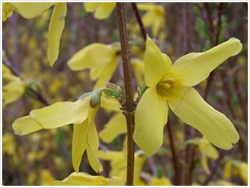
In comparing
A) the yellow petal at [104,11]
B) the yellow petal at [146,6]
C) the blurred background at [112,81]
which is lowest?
the blurred background at [112,81]

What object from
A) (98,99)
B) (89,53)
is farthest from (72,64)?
(98,99)

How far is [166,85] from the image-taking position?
1014mm

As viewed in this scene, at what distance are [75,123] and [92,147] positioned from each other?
0.21 feet

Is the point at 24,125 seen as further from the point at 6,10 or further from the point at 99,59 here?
the point at 99,59

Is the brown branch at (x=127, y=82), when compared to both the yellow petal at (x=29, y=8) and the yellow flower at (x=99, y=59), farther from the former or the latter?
the yellow flower at (x=99, y=59)

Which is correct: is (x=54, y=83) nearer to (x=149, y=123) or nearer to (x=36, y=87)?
(x=36, y=87)

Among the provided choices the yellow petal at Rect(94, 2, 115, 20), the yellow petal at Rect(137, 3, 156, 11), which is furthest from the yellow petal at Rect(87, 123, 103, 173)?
the yellow petal at Rect(137, 3, 156, 11)

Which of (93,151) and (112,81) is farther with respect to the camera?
(112,81)

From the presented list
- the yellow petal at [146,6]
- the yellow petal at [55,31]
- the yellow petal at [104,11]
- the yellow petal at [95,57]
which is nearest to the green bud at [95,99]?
the yellow petal at [55,31]

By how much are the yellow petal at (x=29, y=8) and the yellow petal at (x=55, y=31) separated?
0.24 feet

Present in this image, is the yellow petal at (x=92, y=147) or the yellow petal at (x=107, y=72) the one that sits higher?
the yellow petal at (x=107, y=72)

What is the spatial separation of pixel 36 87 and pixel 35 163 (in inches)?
84.3

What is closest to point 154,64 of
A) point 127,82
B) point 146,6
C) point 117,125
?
point 127,82

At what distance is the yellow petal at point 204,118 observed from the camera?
95cm
